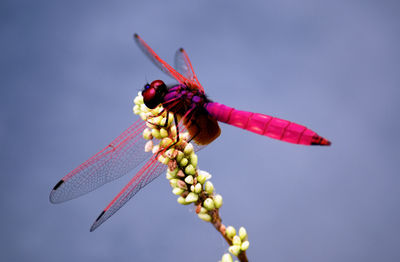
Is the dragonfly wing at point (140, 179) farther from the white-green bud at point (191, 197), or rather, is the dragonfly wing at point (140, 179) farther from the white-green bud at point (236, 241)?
the white-green bud at point (236, 241)

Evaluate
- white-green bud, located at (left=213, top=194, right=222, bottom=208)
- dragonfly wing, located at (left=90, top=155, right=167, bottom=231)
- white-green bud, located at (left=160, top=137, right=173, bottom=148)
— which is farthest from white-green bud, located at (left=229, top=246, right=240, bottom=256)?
dragonfly wing, located at (left=90, top=155, right=167, bottom=231)

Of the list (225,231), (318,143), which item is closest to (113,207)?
(225,231)

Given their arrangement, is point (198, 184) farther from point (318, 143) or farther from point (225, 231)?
point (318, 143)

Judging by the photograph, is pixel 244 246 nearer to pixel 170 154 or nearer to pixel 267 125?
pixel 170 154

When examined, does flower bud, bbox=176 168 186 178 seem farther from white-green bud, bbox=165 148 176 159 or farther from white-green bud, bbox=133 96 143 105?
white-green bud, bbox=133 96 143 105

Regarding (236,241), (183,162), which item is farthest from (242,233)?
(183,162)

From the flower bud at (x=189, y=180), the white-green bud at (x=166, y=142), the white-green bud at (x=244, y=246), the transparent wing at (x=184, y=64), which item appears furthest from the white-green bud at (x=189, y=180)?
the transparent wing at (x=184, y=64)
